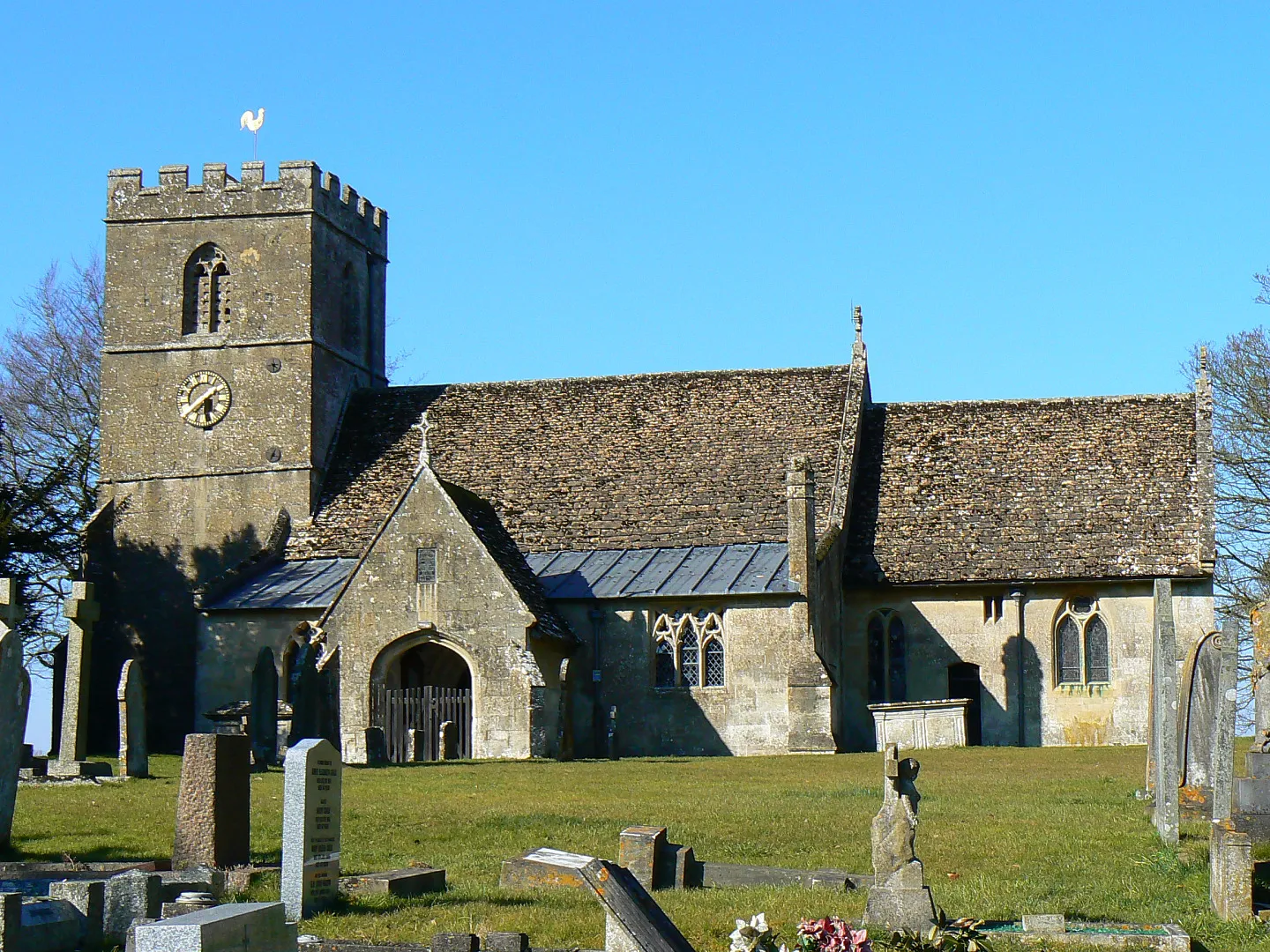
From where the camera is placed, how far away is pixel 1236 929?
1201cm

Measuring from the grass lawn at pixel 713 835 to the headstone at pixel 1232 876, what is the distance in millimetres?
196

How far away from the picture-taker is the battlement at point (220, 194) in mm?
43000

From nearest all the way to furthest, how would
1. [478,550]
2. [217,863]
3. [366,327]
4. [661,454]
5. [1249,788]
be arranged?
[217,863] → [1249,788] → [478,550] → [661,454] → [366,327]

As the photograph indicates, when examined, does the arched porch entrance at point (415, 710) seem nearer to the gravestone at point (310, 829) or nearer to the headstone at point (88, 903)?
the gravestone at point (310, 829)

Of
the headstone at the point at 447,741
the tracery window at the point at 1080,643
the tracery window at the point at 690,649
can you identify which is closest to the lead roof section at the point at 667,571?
the tracery window at the point at 690,649

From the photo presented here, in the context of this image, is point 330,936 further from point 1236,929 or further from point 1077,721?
point 1077,721

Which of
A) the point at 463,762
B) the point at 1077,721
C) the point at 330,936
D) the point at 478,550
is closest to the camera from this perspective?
the point at 330,936

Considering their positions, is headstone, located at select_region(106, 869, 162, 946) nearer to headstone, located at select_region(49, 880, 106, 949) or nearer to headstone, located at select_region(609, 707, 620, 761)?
headstone, located at select_region(49, 880, 106, 949)

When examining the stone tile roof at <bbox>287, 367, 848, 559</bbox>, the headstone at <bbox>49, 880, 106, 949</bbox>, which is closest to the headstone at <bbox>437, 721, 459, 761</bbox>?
the stone tile roof at <bbox>287, 367, 848, 559</bbox>

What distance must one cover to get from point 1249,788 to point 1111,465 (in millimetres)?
25822

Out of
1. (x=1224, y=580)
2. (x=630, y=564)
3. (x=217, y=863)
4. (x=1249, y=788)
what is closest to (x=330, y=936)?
(x=217, y=863)

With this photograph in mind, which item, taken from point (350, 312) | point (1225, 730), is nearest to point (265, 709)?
point (350, 312)

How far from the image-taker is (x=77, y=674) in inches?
1083

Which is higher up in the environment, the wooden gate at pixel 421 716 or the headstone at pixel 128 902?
the wooden gate at pixel 421 716
